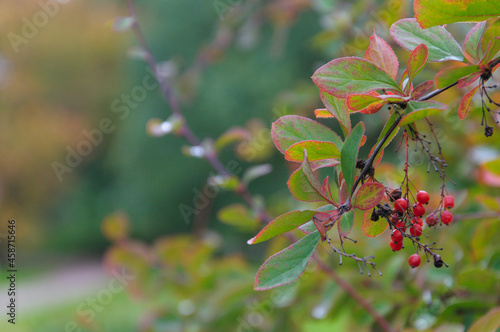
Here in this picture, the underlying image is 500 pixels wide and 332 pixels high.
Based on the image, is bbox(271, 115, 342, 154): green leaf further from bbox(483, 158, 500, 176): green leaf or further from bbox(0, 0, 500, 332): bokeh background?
bbox(483, 158, 500, 176): green leaf

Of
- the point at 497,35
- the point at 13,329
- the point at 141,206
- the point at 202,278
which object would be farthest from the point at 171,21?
the point at 497,35

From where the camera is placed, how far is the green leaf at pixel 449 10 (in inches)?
15.7

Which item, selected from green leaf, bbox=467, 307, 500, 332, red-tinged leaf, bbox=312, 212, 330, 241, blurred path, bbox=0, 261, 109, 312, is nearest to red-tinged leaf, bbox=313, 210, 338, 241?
red-tinged leaf, bbox=312, 212, 330, 241

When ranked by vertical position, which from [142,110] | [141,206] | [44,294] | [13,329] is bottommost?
[13,329]

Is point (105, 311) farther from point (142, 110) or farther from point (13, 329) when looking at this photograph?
point (142, 110)

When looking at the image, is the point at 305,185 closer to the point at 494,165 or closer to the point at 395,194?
the point at 395,194

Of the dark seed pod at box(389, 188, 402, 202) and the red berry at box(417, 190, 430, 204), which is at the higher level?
the dark seed pod at box(389, 188, 402, 202)

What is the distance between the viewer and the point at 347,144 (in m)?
Result: 0.40

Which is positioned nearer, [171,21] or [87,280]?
[171,21]

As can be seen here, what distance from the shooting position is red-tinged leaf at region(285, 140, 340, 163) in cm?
41

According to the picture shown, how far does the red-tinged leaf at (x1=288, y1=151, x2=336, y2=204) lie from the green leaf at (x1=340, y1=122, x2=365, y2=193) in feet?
0.08

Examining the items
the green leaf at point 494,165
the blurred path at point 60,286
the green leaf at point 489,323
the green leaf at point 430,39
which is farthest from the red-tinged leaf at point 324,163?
the blurred path at point 60,286

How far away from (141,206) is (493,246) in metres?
6.23

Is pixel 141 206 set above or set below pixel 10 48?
below
